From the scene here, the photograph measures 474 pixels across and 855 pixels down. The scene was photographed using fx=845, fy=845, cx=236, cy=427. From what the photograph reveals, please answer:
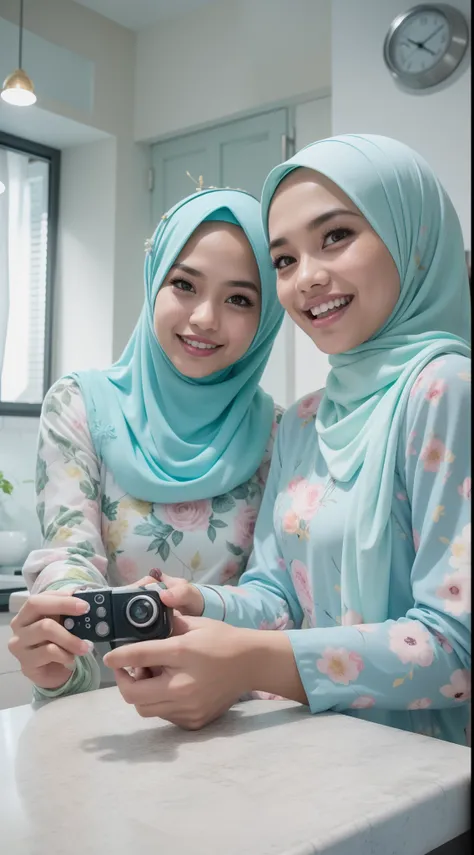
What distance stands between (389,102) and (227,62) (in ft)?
3.21

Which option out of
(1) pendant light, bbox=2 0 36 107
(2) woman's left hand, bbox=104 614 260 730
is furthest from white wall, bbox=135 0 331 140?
(2) woman's left hand, bbox=104 614 260 730

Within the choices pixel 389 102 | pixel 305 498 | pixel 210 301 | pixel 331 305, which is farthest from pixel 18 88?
pixel 305 498

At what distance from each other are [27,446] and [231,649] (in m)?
2.67

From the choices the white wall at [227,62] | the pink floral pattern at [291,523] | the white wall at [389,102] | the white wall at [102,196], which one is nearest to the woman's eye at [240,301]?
the pink floral pattern at [291,523]

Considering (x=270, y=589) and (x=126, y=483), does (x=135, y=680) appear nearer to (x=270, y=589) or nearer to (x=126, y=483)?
(x=270, y=589)

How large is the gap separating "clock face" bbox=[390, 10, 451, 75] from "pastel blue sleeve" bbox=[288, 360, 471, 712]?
173 cm

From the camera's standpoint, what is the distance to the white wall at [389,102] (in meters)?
2.20

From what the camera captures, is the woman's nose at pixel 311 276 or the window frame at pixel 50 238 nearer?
the woman's nose at pixel 311 276

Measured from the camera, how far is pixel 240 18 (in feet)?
9.98

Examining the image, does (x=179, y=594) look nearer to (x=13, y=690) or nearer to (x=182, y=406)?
(x=182, y=406)

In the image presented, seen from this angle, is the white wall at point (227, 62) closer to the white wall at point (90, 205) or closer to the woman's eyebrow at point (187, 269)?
the white wall at point (90, 205)

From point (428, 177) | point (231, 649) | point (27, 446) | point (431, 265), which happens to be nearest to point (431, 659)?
point (231, 649)

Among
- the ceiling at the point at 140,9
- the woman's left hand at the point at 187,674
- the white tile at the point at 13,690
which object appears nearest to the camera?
the woman's left hand at the point at 187,674

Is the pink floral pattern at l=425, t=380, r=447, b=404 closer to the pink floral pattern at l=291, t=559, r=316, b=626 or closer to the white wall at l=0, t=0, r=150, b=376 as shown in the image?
the pink floral pattern at l=291, t=559, r=316, b=626
